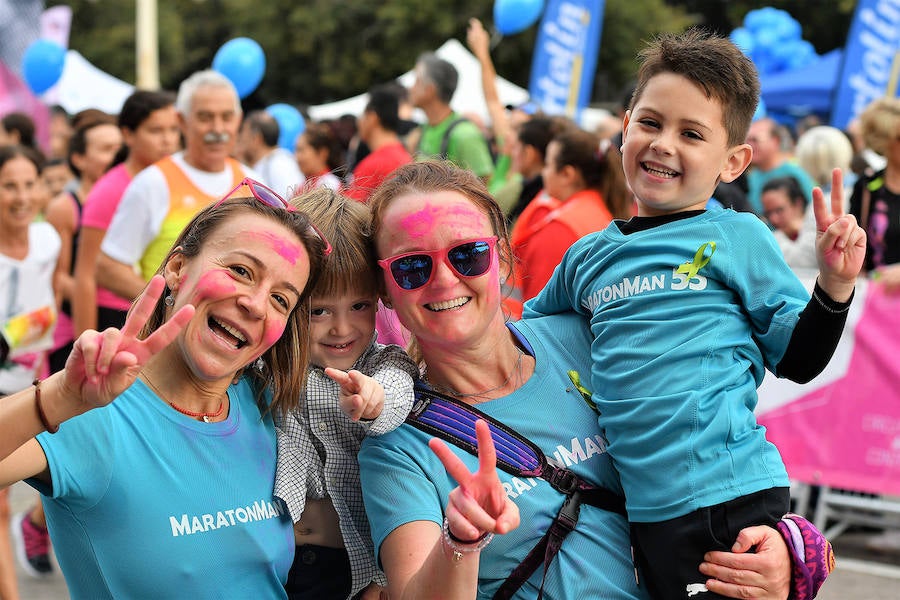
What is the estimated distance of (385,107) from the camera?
309 inches

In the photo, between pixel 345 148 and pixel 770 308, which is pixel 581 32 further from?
pixel 770 308

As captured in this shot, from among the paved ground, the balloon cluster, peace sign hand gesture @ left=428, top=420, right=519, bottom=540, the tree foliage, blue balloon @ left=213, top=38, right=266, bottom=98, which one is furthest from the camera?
the tree foliage

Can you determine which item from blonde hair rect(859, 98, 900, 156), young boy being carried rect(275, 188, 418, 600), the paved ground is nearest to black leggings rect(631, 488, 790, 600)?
young boy being carried rect(275, 188, 418, 600)

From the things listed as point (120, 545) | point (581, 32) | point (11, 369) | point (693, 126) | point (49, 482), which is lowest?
point (11, 369)

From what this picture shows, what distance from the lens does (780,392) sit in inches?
237

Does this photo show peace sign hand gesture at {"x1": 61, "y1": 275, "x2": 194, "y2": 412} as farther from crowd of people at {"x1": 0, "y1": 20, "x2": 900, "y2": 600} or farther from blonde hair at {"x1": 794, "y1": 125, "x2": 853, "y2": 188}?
blonde hair at {"x1": 794, "y1": 125, "x2": 853, "y2": 188}

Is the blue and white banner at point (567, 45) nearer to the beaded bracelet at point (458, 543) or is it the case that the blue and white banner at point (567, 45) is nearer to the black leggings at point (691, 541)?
the black leggings at point (691, 541)

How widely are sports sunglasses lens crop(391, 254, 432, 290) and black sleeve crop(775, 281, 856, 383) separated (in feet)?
2.66

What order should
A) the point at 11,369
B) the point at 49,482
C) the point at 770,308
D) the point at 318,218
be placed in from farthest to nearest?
the point at 11,369 → the point at 318,218 → the point at 770,308 → the point at 49,482

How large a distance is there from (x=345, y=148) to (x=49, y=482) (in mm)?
11593

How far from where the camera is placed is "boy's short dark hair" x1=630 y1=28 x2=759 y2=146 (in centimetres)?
238

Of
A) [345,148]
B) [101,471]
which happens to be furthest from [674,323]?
[345,148]

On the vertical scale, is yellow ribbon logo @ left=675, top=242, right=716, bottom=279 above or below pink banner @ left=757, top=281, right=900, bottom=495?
above

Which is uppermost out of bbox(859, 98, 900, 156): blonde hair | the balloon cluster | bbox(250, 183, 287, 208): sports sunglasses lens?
the balloon cluster
